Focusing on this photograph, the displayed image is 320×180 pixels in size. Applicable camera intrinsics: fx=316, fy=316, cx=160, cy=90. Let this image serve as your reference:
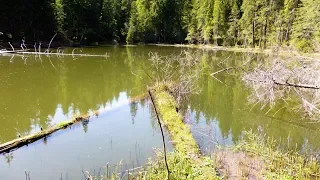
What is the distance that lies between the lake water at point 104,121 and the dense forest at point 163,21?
63.8 ft

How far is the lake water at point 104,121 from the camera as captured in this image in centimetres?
943

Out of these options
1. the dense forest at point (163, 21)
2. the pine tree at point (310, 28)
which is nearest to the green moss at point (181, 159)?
the pine tree at point (310, 28)

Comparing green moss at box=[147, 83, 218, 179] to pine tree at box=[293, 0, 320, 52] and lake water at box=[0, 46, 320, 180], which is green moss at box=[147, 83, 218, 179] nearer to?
lake water at box=[0, 46, 320, 180]

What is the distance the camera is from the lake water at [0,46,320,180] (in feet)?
30.9

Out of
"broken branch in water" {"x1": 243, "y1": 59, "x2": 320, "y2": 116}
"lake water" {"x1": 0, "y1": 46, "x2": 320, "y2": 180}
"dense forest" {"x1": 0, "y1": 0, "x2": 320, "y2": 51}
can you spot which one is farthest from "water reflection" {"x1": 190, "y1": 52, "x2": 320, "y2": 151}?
"dense forest" {"x1": 0, "y1": 0, "x2": 320, "y2": 51}

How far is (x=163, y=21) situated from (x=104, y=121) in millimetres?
50945

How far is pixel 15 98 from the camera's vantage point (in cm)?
1602

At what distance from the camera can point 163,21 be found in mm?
61812

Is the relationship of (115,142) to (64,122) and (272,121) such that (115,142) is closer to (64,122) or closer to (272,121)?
(64,122)

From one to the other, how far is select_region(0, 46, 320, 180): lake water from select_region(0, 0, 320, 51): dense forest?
1944 centimetres

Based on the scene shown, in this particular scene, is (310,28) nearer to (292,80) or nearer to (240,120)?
(292,80)

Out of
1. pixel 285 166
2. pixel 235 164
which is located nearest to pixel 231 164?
pixel 235 164

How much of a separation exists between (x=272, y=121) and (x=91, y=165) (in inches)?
321

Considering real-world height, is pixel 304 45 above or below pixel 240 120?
above
